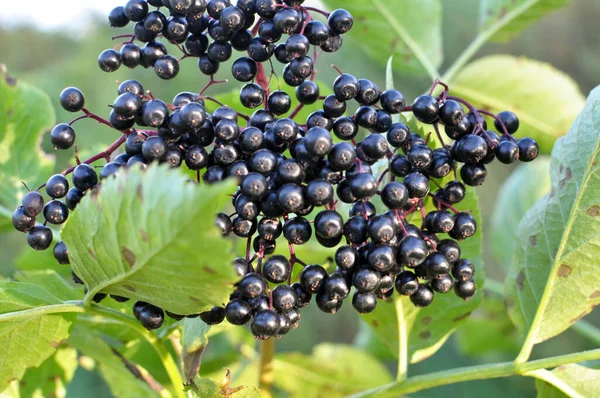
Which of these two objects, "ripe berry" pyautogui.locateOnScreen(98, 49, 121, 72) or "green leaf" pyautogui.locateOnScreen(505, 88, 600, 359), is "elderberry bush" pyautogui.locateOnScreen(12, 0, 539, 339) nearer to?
"ripe berry" pyautogui.locateOnScreen(98, 49, 121, 72)

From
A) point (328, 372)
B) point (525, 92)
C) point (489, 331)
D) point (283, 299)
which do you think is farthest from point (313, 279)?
point (489, 331)

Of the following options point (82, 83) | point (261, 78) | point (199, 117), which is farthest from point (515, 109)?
point (82, 83)

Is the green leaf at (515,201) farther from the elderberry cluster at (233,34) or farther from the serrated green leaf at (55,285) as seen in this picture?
the serrated green leaf at (55,285)

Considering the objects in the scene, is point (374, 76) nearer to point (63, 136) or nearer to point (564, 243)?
point (564, 243)

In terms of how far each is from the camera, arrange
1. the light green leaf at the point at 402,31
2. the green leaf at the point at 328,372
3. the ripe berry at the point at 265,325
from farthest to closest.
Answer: the green leaf at the point at 328,372 < the light green leaf at the point at 402,31 < the ripe berry at the point at 265,325

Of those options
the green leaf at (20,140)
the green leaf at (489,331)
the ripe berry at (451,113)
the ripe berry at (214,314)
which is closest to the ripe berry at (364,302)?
the ripe berry at (214,314)

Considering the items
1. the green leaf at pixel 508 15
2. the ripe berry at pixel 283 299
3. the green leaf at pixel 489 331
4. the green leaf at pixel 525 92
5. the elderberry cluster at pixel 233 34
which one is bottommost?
the green leaf at pixel 489 331
